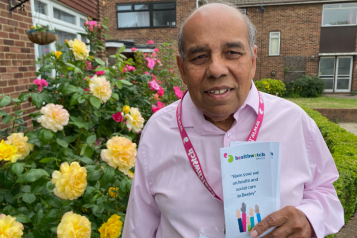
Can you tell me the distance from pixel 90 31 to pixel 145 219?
2539mm

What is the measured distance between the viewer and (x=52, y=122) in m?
1.92

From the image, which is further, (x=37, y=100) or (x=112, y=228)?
(x=37, y=100)

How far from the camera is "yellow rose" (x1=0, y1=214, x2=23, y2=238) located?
4.74ft

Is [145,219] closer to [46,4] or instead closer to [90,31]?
[90,31]

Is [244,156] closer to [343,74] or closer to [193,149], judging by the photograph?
[193,149]

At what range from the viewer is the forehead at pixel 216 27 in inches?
43.4

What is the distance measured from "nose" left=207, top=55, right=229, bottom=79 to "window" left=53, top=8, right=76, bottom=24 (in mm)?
5221

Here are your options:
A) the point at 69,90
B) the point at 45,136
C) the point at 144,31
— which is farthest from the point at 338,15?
the point at 45,136

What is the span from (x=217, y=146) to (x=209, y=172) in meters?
0.12

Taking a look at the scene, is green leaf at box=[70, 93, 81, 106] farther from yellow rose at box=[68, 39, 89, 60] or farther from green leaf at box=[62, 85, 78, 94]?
yellow rose at box=[68, 39, 89, 60]

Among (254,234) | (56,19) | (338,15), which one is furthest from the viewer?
(338,15)

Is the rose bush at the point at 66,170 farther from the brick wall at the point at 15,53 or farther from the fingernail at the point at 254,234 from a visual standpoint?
the brick wall at the point at 15,53

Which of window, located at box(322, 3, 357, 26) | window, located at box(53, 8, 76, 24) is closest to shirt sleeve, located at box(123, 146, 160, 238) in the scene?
window, located at box(53, 8, 76, 24)

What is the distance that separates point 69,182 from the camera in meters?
1.49
